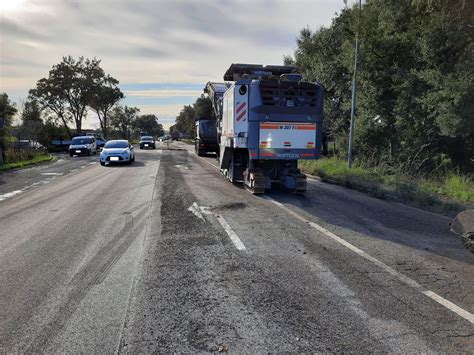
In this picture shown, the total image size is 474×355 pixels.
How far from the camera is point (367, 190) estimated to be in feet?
39.3

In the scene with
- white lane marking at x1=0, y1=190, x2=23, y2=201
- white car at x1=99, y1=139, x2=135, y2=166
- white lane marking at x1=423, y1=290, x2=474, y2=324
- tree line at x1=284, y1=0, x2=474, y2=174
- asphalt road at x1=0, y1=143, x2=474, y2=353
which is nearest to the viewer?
asphalt road at x1=0, y1=143, x2=474, y2=353

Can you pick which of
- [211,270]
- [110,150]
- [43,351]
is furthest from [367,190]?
[110,150]

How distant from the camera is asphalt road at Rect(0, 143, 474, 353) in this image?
3428 mm

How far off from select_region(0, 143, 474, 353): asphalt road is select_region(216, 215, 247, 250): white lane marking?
0.03 m

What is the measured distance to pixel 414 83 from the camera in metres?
16.9

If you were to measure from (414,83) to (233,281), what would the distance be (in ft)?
50.9

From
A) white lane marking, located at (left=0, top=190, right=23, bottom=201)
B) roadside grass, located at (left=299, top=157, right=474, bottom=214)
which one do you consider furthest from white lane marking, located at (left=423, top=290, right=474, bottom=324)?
white lane marking, located at (left=0, top=190, right=23, bottom=201)

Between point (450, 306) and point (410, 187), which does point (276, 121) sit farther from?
point (450, 306)

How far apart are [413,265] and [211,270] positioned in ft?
9.14

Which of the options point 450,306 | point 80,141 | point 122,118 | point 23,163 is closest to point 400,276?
point 450,306

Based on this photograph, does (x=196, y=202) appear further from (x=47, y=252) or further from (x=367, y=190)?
(x=367, y=190)

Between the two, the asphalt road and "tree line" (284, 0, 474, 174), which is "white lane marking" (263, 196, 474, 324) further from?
"tree line" (284, 0, 474, 174)

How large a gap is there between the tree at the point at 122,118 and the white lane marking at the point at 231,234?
9235 cm

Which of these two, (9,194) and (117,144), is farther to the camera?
(117,144)
